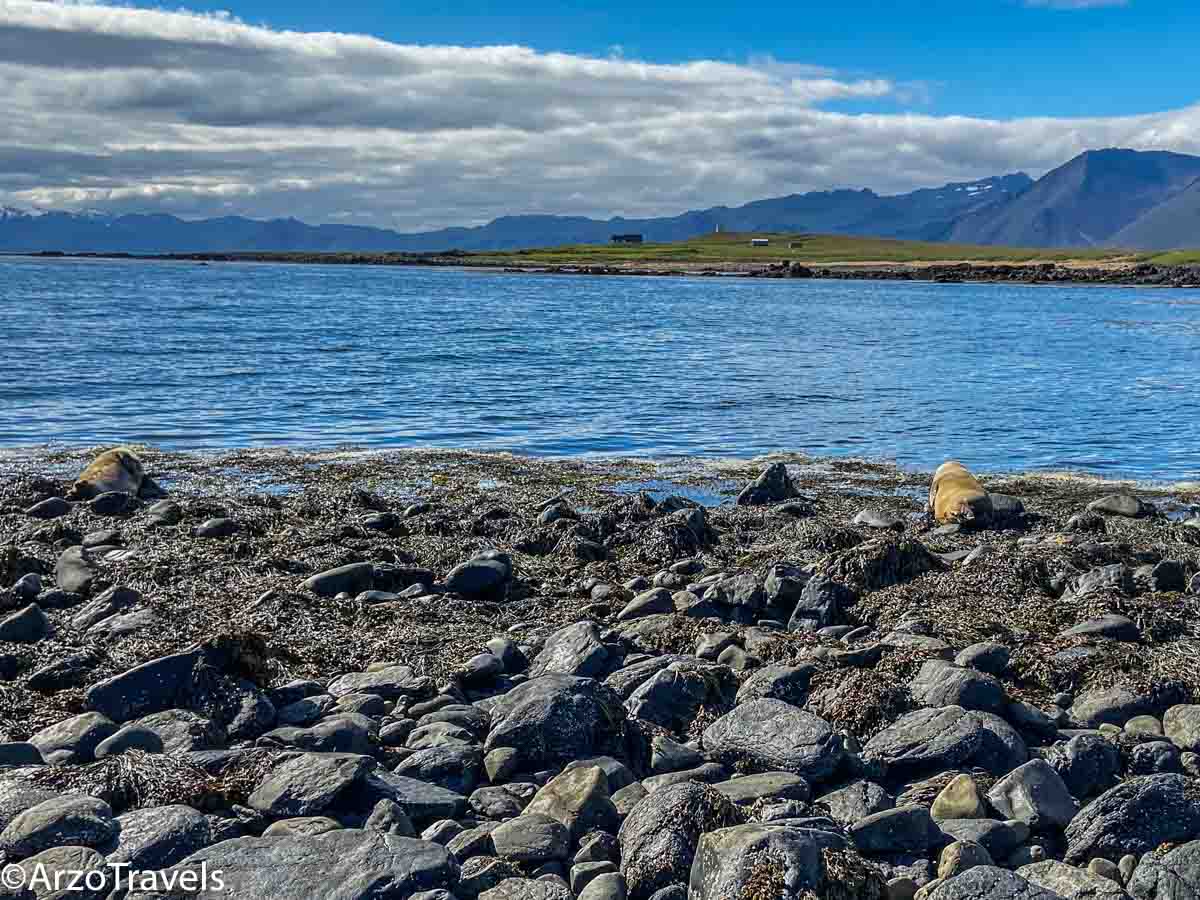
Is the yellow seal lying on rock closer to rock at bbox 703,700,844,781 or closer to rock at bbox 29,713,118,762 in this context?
rock at bbox 703,700,844,781

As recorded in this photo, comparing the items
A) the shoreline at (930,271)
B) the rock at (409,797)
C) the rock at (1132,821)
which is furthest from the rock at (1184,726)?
the shoreline at (930,271)

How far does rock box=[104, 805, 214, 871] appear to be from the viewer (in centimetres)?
598

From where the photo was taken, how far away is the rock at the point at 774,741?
7.40 m

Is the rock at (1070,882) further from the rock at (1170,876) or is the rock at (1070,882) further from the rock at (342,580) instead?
the rock at (342,580)

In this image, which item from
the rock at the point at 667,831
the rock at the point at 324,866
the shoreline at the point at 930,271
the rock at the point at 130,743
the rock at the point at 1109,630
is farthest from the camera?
the shoreline at the point at 930,271

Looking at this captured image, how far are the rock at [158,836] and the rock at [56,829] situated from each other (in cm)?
11

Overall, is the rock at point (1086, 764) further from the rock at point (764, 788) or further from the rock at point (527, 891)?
the rock at point (527, 891)

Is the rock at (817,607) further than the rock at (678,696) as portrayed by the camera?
Yes

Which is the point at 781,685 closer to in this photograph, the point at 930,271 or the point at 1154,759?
the point at 1154,759

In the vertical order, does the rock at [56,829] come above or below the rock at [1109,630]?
above

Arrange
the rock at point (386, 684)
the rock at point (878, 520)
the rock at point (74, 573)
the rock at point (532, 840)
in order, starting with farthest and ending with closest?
the rock at point (878, 520)
the rock at point (74, 573)
the rock at point (386, 684)
the rock at point (532, 840)

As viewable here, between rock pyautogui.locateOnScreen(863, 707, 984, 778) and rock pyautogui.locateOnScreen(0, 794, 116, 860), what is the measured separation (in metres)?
4.93

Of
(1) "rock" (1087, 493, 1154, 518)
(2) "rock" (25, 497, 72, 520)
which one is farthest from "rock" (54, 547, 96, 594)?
(1) "rock" (1087, 493, 1154, 518)

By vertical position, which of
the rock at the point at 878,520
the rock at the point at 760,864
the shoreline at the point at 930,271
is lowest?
the rock at the point at 878,520
